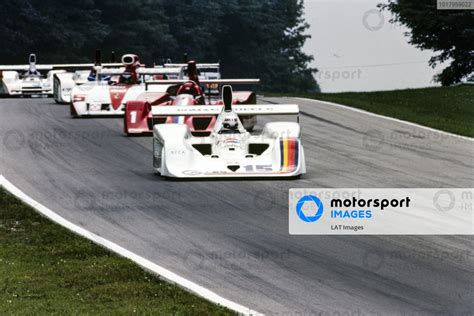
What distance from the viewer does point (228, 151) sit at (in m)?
18.3

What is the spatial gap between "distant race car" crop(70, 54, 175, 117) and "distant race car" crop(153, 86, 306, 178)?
1108 centimetres

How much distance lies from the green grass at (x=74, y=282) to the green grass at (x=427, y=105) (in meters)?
16.1

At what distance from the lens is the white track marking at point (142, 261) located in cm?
1045

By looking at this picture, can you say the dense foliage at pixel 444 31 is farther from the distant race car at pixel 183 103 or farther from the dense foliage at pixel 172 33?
the dense foliage at pixel 172 33

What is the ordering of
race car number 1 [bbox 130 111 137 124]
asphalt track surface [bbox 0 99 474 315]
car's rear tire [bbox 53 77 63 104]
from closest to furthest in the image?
asphalt track surface [bbox 0 99 474 315] → race car number 1 [bbox 130 111 137 124] → car's rear tire [bbox 53 77 63 104]

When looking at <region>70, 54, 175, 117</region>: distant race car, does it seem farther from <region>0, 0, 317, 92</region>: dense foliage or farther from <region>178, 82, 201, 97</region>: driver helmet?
<region>0, 0, 317, 92</region>: dense foliage

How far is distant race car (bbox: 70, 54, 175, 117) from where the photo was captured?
30578 mm

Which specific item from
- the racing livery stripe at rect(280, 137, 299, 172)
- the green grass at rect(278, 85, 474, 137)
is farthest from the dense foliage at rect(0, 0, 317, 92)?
the racing livery stripe at rect(280, 137, 299, 172)

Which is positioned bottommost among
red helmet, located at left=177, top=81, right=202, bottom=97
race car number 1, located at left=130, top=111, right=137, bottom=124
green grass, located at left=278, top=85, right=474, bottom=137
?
green grass, located at left=278, top=85, right=474, bottom=137

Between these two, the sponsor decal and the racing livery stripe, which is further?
the sponsor decal

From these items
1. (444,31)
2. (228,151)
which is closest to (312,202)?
(228,151)

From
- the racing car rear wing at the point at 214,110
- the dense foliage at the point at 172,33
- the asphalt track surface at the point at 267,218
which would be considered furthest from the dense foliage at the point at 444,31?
the dense foliage at the point at 172,33

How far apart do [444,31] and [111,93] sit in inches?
851

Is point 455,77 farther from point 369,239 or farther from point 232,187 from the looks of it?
point 369,239
